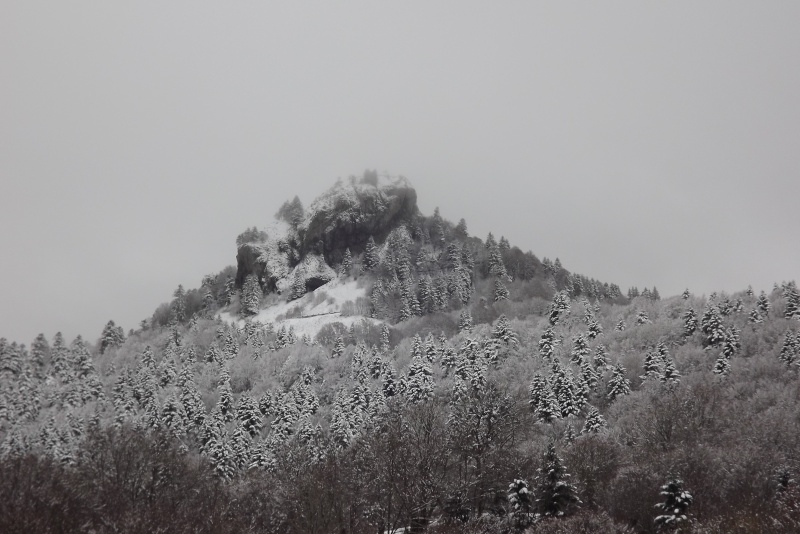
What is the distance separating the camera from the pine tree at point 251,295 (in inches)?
6639

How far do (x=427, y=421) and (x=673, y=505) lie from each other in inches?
594

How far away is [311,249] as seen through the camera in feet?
618

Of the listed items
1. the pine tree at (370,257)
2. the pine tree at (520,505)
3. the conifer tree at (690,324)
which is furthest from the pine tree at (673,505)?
the pine tree at (370,257)

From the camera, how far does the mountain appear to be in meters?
30.5

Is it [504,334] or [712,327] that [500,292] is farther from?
[712,327]

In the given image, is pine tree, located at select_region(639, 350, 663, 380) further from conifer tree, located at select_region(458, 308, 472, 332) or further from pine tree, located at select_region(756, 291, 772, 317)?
conifer tree, located at select_region(458, 308, 472, 332)

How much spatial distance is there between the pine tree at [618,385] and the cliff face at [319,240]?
128 meters

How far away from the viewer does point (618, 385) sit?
206ft

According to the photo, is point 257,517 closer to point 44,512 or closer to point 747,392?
point 44,512

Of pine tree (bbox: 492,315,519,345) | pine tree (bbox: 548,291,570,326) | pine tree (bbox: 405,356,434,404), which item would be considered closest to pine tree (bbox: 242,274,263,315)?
pine tree (bbox: 492,315,519,345)

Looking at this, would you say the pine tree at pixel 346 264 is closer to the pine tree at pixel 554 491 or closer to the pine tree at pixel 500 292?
the pine tree at pixel 500 292

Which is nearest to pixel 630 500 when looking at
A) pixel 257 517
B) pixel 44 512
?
pixel 257 517

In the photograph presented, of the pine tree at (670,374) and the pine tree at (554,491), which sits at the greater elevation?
the pine tree at (670,374)

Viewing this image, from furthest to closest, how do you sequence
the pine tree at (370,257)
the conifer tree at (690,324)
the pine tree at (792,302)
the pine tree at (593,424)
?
the pine tree at (370,257) → the conifer tree at (690,324) → the pine tree at (792,302) → the pine tree at (593,424)
